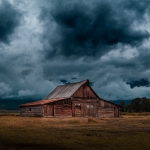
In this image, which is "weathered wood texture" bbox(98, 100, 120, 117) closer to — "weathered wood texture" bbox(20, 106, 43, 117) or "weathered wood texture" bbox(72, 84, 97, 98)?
"weathered wood texture" bbox(72, 84, 97, 98)

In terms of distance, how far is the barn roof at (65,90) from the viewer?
194 feet

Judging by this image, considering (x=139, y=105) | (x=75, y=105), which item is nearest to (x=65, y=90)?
(x=75, y=105)

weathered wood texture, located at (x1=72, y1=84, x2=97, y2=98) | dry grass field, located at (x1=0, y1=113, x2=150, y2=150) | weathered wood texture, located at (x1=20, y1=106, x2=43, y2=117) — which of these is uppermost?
weathered wood texture, located at (x1=72, y1=84, x2=97, y2=98)

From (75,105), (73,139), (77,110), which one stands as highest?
(75,105)

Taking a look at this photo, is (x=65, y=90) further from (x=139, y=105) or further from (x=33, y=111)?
(x=139, y=105)

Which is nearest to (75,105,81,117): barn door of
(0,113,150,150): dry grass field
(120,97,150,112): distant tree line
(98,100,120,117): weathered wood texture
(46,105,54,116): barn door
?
(98,100,120,117): weathered wood texture

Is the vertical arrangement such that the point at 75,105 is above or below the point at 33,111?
above

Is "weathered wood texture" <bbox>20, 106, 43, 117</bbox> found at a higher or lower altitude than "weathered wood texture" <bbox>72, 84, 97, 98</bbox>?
lower

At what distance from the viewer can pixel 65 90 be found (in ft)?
208

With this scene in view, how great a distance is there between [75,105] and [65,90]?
22.8 feet

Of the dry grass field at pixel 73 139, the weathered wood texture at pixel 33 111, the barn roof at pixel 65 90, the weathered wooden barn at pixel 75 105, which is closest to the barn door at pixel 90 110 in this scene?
the weathered wooden barn at pixel 75 105

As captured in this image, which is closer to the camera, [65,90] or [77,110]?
[77,110]

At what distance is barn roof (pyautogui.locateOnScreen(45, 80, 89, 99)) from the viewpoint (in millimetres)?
59219

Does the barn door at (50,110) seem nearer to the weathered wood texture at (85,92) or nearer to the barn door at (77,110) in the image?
the barn door at (77,110)
